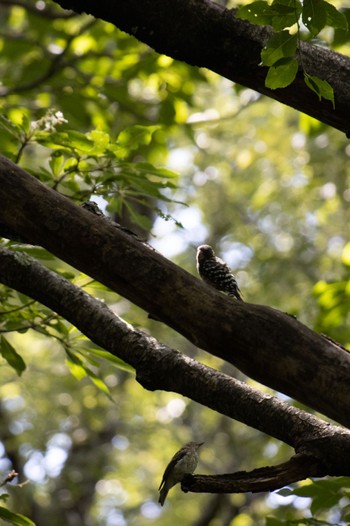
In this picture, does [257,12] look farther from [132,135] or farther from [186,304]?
[132,135]

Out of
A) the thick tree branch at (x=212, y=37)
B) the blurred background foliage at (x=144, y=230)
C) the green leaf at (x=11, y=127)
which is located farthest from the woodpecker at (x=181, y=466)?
the thick tree branch at (x=212, y=37)

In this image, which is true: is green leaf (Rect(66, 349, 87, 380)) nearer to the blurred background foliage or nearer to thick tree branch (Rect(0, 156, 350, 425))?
the blurred background foliage

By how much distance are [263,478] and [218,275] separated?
1942 mm

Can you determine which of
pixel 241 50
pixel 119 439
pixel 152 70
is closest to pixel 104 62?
pixel 152 70

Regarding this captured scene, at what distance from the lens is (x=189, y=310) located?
2.65 metres

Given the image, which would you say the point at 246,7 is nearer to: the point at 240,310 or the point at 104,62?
the point at 240,310

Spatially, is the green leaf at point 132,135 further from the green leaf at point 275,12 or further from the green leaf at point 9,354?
the green leaf at point 275,12

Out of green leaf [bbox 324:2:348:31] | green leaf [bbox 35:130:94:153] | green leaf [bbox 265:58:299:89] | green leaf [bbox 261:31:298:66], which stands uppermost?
green leaf [bbox 324:2:348:31]

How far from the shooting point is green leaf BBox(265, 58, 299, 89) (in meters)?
2.62

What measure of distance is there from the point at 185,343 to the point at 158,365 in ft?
34.7

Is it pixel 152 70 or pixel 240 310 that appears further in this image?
pixel 152 70

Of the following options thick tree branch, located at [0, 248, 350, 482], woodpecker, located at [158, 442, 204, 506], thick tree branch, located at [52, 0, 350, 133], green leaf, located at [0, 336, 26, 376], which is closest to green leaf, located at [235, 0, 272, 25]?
thick tree branch, located at [52, 0, 350, 133]

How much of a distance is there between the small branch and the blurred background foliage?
3.14 ft

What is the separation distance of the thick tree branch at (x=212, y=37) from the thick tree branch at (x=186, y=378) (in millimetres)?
1061
